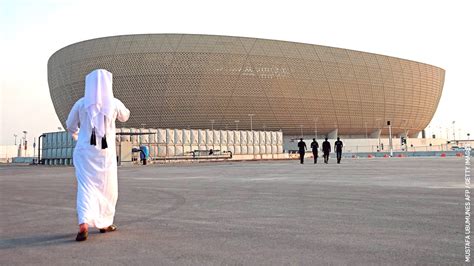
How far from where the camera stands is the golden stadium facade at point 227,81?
7462cm

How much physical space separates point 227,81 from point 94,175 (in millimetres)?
72121

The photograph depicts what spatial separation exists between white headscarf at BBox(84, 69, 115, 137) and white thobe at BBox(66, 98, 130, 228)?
0.22 feet

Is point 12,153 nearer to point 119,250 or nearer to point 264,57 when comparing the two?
point 264,57

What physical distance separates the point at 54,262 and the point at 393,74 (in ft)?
315

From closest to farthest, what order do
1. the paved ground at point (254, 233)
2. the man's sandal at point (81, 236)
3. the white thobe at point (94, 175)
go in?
the paved ground at point (254, 233) → the man's sandal at point (81, 236) → the white thobe at point (94, 175)

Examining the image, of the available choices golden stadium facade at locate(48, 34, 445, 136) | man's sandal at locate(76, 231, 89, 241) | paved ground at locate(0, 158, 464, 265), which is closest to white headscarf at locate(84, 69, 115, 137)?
man's sandal at locate(76, 231, 89, 241)

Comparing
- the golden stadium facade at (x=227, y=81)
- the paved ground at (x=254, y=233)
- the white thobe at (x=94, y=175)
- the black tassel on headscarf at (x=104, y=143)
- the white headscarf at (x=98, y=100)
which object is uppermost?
the golden stadium facade at (x=227, y=81)

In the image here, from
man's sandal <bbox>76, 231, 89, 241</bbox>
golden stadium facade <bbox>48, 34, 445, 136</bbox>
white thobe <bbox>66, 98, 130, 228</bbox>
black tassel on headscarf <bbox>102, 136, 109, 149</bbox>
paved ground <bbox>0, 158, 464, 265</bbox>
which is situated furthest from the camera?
golden stadium facade <bbox>48, 34, 445, 136</bbox>

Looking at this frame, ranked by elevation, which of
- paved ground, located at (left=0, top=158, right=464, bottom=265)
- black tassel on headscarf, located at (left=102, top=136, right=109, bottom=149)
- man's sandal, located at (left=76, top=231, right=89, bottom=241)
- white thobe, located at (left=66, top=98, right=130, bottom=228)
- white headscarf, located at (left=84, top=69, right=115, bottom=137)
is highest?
white headscarf, located at (left=84, top=69, right=115, bottom=137)

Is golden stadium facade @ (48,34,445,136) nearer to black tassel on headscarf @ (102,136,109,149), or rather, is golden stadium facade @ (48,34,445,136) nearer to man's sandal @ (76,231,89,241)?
black tassel on headscarf @ (102,136,109,149)

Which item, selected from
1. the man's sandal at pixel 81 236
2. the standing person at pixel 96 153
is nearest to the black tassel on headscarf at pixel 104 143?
the standing person at pixel 96 153

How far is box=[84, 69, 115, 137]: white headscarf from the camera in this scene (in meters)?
4.39

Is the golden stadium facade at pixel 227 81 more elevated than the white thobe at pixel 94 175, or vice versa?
the golden stadium facade at pixel 227 81

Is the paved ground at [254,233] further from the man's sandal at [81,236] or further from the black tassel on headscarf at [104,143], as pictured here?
the black tassel on headscarf at [104,143]
